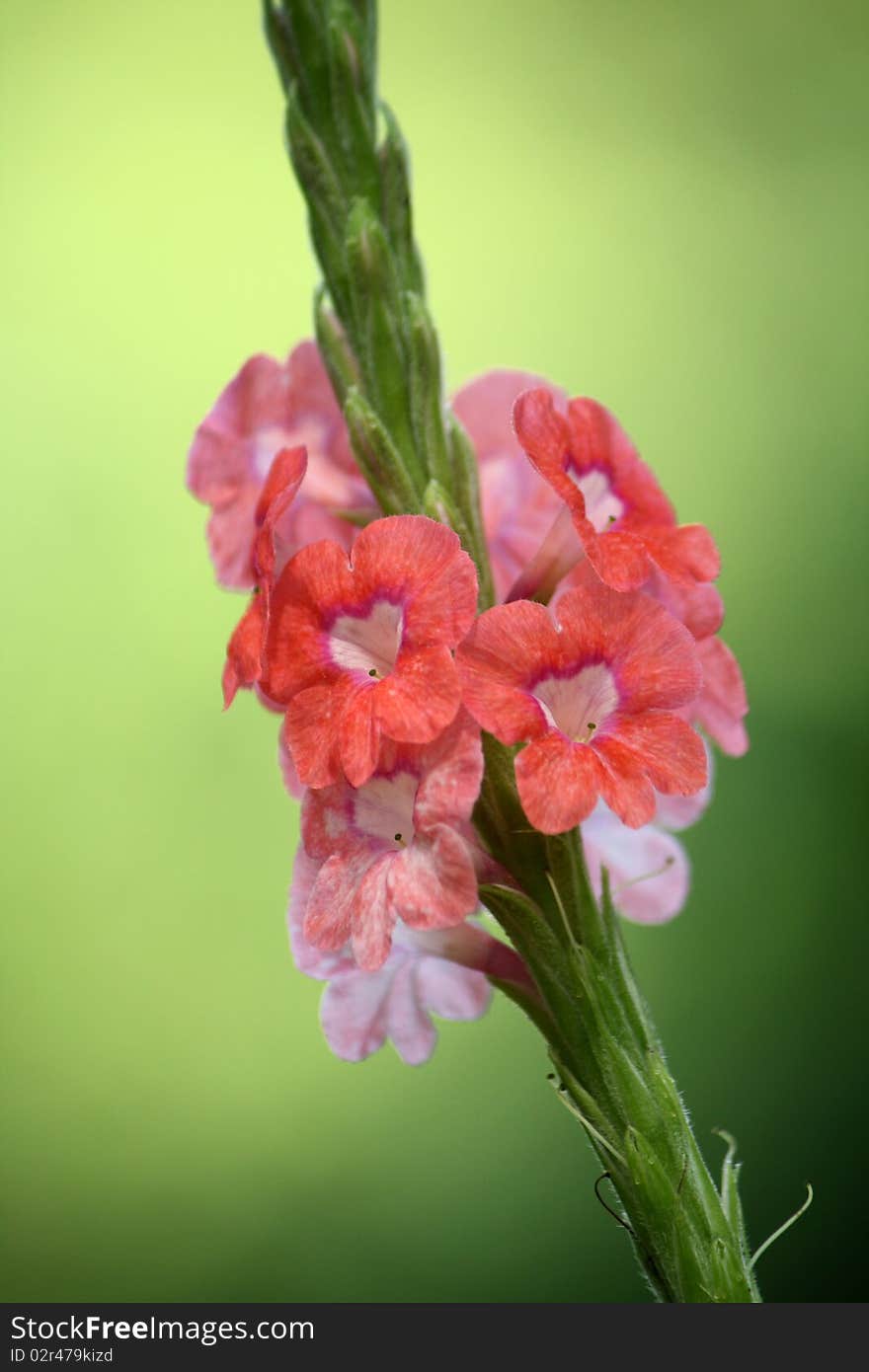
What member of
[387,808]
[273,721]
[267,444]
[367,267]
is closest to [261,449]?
[267,444]

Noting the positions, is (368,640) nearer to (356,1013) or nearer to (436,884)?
(436,884)

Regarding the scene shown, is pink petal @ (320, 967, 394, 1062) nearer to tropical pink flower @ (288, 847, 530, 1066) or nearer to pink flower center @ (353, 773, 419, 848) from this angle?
tropical pink flower @ (288, 847, 530, 1066)

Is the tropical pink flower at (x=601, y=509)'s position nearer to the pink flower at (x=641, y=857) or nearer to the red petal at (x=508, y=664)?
the red petal at (x=508, y=664)

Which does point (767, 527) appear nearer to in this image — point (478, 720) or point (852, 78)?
point (852, 78)

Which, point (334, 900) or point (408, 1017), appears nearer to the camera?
point (334, 900)

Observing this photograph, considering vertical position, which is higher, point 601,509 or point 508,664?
point 601,509

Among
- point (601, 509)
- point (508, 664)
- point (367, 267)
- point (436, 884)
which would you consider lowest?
point (436, 884)

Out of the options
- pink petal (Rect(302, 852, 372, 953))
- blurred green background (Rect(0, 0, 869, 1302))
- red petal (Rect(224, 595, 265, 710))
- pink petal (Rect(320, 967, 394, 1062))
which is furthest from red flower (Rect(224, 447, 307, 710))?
blurred green background (Rect(0, 0, 869, 1302))
